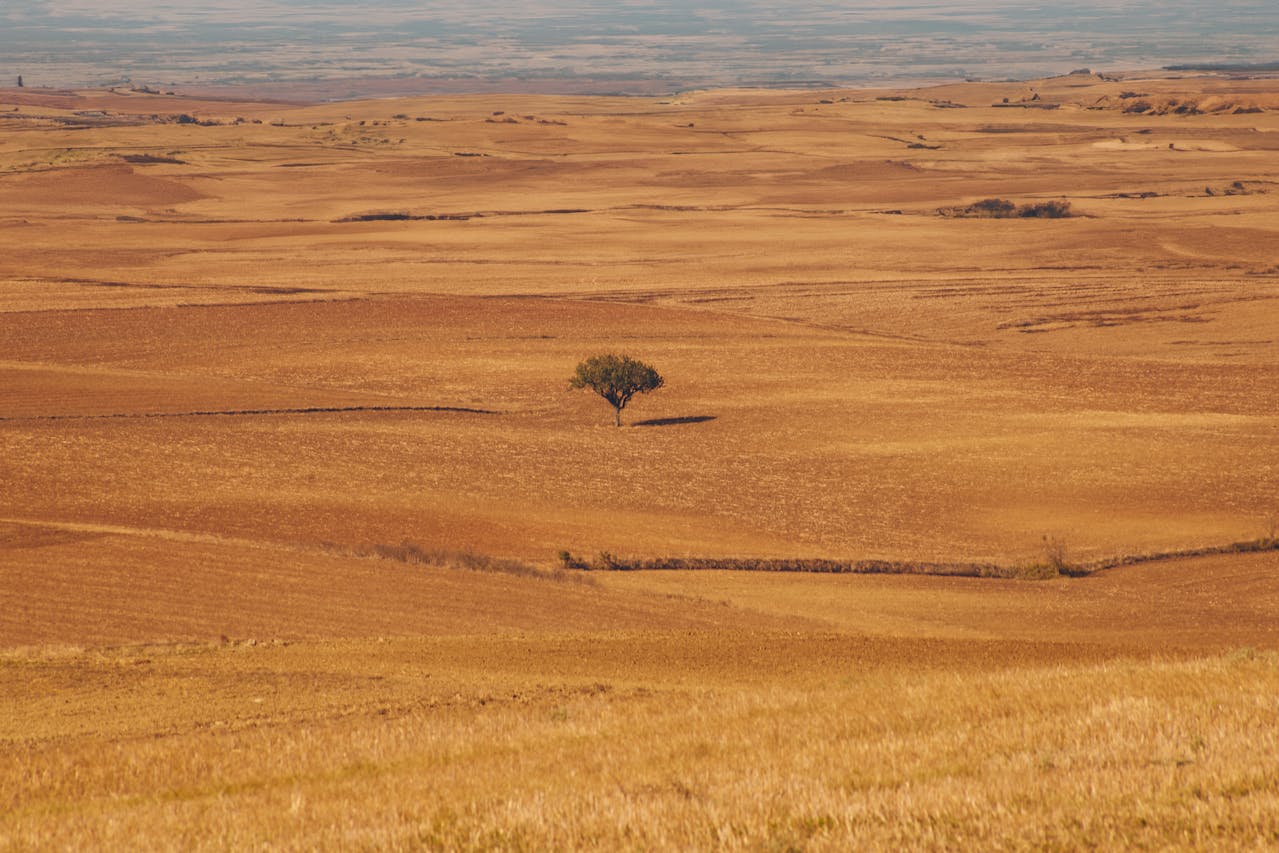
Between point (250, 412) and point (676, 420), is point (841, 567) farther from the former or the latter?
point (250, 412)

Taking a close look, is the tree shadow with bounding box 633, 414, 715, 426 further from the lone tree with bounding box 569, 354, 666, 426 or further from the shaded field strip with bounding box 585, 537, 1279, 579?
the shaded field strip with bounding box 585, 537, 1279, 579

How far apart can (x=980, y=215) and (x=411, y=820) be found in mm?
100821

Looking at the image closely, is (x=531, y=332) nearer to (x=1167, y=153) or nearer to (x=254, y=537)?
(x=254, y=537)

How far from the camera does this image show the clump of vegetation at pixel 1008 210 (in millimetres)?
103312

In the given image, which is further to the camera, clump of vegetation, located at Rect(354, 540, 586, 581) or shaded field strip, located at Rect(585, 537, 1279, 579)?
shaded field strip, located at Rect(585, 537, 1279, 579)

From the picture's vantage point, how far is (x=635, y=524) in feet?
110

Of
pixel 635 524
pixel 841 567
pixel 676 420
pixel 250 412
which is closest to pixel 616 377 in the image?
pixel 676 420

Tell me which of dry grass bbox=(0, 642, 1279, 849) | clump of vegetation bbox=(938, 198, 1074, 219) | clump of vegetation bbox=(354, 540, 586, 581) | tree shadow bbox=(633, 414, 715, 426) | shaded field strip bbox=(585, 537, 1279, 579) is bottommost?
clump of vegetation bbox=(938, 198, 1074, 219)

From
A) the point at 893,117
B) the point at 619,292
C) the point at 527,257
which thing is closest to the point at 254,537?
the point at 619,292

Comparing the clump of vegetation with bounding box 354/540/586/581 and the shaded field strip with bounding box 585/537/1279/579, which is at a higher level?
the clump of vegetation with bounding box 354/540/586/581

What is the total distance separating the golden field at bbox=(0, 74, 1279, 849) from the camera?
10.5m

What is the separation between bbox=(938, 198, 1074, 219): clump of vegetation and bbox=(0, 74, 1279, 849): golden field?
2.80 meters

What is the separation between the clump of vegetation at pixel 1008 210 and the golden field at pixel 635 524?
2.80 meters

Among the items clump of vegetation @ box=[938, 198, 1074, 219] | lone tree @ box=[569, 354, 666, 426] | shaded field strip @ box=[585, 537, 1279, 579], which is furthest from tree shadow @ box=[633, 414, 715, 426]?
clump of vegetation @ box=[938, 198, 1074, 219]
